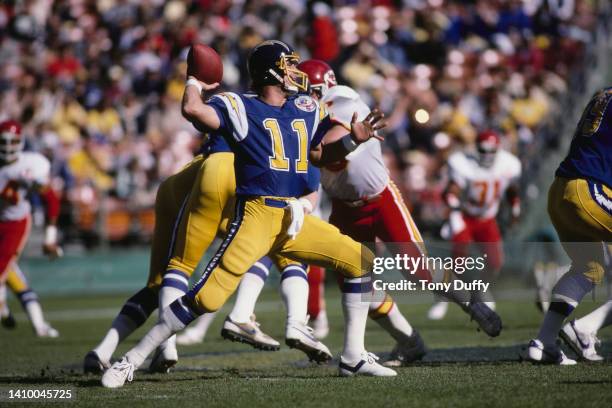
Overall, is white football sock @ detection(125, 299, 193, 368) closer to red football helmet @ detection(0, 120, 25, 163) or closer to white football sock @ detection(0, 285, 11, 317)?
red football helmet @ detection(0, 120, 25, 163)

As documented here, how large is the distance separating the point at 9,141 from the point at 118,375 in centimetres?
483

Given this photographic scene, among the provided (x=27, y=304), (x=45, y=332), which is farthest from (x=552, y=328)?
(x=27, y=304)

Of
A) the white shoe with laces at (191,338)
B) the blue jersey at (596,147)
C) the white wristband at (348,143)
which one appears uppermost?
the white wristband at (348,143)

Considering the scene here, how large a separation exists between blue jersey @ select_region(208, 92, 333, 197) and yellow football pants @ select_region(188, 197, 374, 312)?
105 mm

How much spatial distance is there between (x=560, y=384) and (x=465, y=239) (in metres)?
6.28

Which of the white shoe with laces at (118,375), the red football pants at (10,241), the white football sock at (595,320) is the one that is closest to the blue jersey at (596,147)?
the white football sock at (595,320)

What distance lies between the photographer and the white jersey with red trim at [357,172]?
7242 mm

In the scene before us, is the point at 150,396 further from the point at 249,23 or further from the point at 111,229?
the point at 249,23

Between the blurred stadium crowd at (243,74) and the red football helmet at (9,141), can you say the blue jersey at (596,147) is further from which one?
the blurred stadium crowd at (243,74)

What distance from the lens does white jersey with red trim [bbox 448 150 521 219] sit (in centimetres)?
1198

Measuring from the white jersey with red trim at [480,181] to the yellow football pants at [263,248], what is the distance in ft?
19.0

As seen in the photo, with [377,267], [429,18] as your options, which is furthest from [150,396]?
[429,18]

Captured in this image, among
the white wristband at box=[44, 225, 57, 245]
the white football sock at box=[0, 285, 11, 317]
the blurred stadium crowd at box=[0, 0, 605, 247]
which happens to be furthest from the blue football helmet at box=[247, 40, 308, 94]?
the blurred stadium crowd at box=[0, 0, 605, 247]

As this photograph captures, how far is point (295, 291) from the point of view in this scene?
23.4ft
